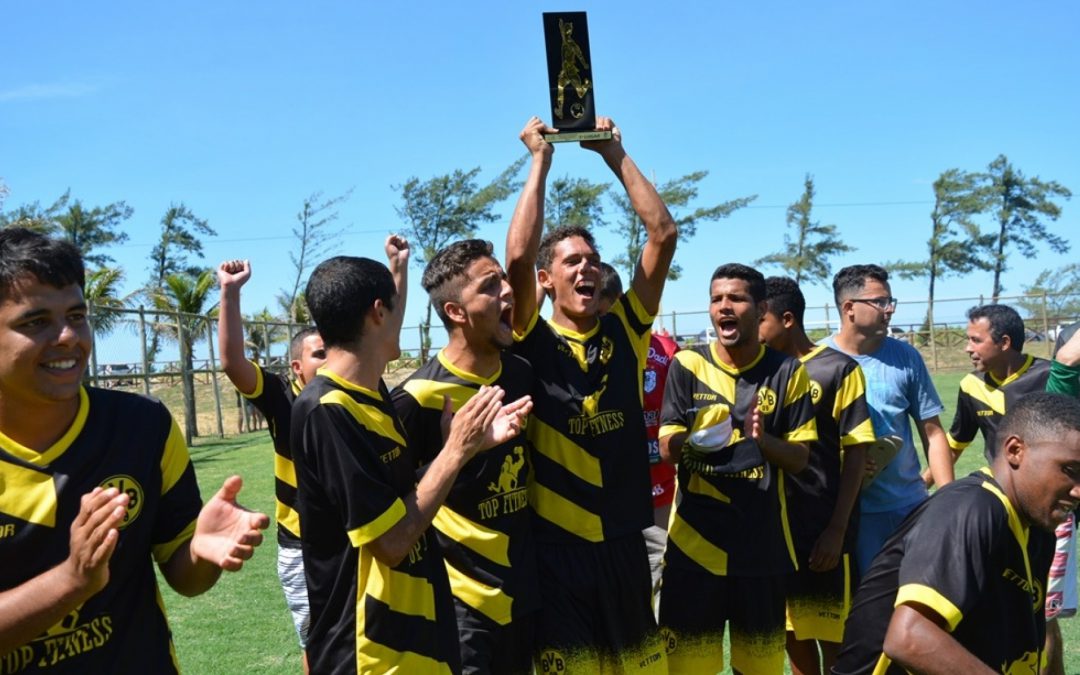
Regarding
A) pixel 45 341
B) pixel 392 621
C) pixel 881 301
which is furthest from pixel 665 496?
pixel 45 341

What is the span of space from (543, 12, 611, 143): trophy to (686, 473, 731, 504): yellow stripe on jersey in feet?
5.77

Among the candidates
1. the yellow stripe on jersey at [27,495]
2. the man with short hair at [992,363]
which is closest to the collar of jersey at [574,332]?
the yellow stripe on jersey at [27,495]

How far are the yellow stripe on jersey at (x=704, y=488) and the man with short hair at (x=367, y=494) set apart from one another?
1707 millimetres

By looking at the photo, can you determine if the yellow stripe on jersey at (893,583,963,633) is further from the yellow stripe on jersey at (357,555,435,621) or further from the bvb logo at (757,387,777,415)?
the bvb logo at (757,387,777,415)

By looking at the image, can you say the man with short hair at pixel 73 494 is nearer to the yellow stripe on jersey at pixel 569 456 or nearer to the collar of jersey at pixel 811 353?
the yellow stripe on jersey at pixel 569 456

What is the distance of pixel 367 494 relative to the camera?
2.97m

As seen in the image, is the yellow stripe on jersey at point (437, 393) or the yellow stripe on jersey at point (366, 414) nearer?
the yellow stripe on jersey at point (366, 414)

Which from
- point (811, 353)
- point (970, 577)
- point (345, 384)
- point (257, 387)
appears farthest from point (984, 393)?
point (345, 384)

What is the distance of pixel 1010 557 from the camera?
9.30 feet

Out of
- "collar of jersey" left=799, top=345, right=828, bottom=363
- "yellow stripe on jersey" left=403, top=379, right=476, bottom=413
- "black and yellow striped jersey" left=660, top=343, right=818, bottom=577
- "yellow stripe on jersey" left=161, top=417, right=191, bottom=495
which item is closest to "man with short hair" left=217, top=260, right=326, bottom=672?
"yellow stripe on jersey" left=403, top=379, right=476, bottom=413

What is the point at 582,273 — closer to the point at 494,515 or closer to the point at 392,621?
the point at 494,515

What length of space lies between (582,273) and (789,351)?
77.5 inches

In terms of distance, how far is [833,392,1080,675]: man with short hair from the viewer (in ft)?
8.62

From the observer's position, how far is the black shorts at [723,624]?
4.49 meters
